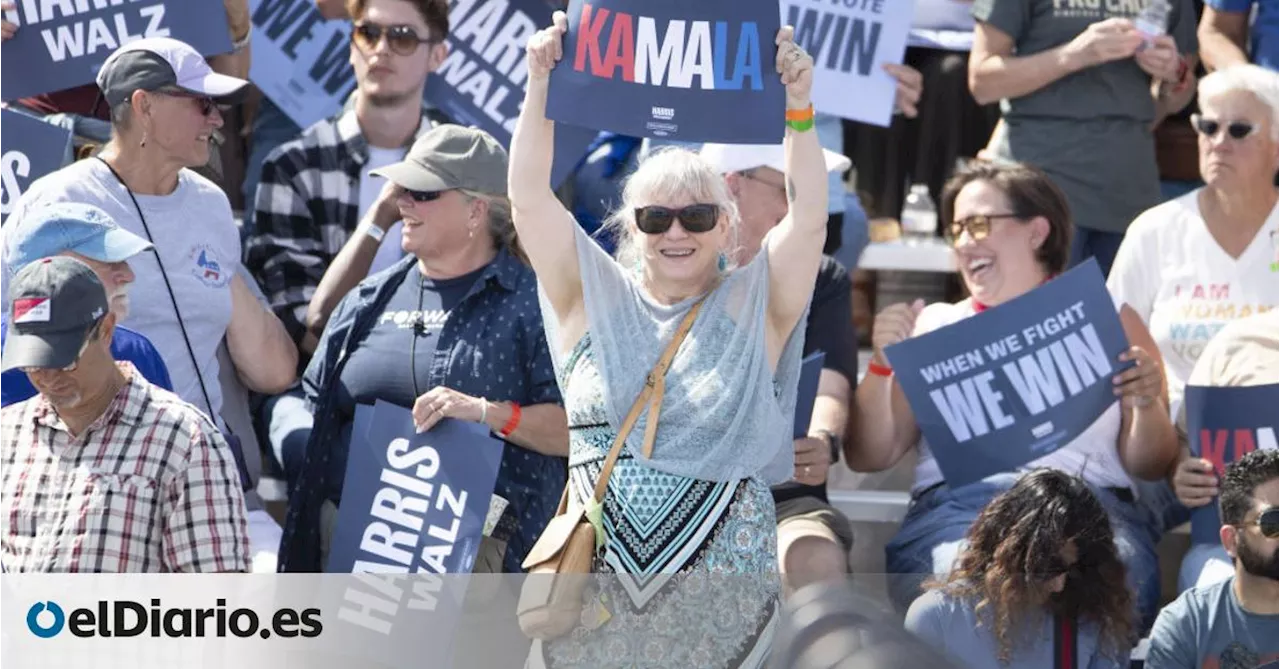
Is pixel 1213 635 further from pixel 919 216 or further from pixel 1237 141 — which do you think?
pixel 919 216

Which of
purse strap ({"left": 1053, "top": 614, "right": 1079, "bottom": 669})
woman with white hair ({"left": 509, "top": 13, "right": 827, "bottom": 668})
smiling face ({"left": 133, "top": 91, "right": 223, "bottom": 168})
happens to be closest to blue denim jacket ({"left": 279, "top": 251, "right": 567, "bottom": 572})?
smiling face ({"left": 133, "top": 91, "right": 223, "bottom": 168})

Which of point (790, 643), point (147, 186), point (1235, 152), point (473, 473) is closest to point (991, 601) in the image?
point (790, 643)

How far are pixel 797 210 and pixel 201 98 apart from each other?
198 centimetres

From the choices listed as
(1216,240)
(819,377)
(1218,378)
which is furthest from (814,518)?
(1216,240)

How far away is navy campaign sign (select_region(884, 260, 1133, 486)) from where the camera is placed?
5680 mm

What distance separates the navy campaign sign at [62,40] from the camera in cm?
605

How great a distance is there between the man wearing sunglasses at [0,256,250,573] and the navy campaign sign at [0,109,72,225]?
5.11 ft

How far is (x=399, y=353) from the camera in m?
5.47

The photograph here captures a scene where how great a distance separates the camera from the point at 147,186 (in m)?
5.63

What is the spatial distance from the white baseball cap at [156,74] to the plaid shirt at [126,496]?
1.55m

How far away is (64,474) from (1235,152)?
12.3ft

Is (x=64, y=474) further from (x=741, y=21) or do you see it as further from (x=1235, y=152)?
(x=1235, y=152)

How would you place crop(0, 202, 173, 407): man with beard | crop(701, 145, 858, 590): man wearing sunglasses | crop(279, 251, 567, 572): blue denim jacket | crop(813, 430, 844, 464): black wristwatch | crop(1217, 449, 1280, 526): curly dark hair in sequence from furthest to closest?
crop(813, 430, 844, 464): black wristwatch
crop(701, 145, 858, 590): man wearing sunglasses
crop(279, 251, 567, 572): blue denim jacket
crop(1217, 449, 1280, 526): curly dark hair
crop(0, 202, 173, 407): man with beard

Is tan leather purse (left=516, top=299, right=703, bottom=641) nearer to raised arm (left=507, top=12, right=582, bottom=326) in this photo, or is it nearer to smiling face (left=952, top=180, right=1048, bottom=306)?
raised arm (left=507, top=12, right=582, bottom=326)
